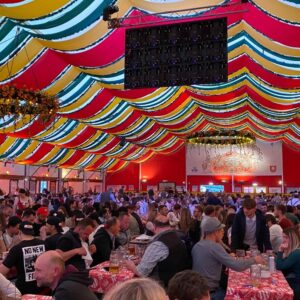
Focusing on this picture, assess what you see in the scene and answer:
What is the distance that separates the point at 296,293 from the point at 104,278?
1.77 meters

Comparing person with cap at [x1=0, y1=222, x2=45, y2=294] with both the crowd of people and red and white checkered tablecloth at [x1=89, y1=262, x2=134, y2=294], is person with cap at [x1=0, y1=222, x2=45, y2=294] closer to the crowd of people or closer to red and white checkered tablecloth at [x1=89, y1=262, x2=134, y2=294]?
the crowd of people

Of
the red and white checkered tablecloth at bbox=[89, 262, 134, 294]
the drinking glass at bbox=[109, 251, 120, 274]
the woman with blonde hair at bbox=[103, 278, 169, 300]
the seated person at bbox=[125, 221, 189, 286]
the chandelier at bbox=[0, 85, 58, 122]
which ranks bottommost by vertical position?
the red and white checkered tablecloth at bbox=[89, 262, 134, 294]

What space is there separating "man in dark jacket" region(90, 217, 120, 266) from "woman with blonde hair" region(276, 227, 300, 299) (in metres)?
1.90

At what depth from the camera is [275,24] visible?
22.8 feet

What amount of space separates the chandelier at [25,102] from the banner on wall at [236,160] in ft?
60.0

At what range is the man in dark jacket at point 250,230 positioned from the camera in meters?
5.22

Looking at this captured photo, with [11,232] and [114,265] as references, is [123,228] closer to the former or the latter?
[11,232]

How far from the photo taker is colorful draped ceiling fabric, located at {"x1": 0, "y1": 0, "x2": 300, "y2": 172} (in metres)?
6.54

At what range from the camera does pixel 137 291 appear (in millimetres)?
1244

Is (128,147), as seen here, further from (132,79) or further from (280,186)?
(132,79)

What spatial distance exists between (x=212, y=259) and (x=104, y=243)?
1.65m

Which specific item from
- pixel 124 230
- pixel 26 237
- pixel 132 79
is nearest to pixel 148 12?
pixel 132 79

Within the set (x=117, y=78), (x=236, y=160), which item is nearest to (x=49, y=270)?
(x=117, y=78)

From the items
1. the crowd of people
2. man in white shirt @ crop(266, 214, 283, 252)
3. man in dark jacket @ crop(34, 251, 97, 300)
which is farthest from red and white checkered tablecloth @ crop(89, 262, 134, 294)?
man in white shirt @ crop(266, 214, 283, 252)
